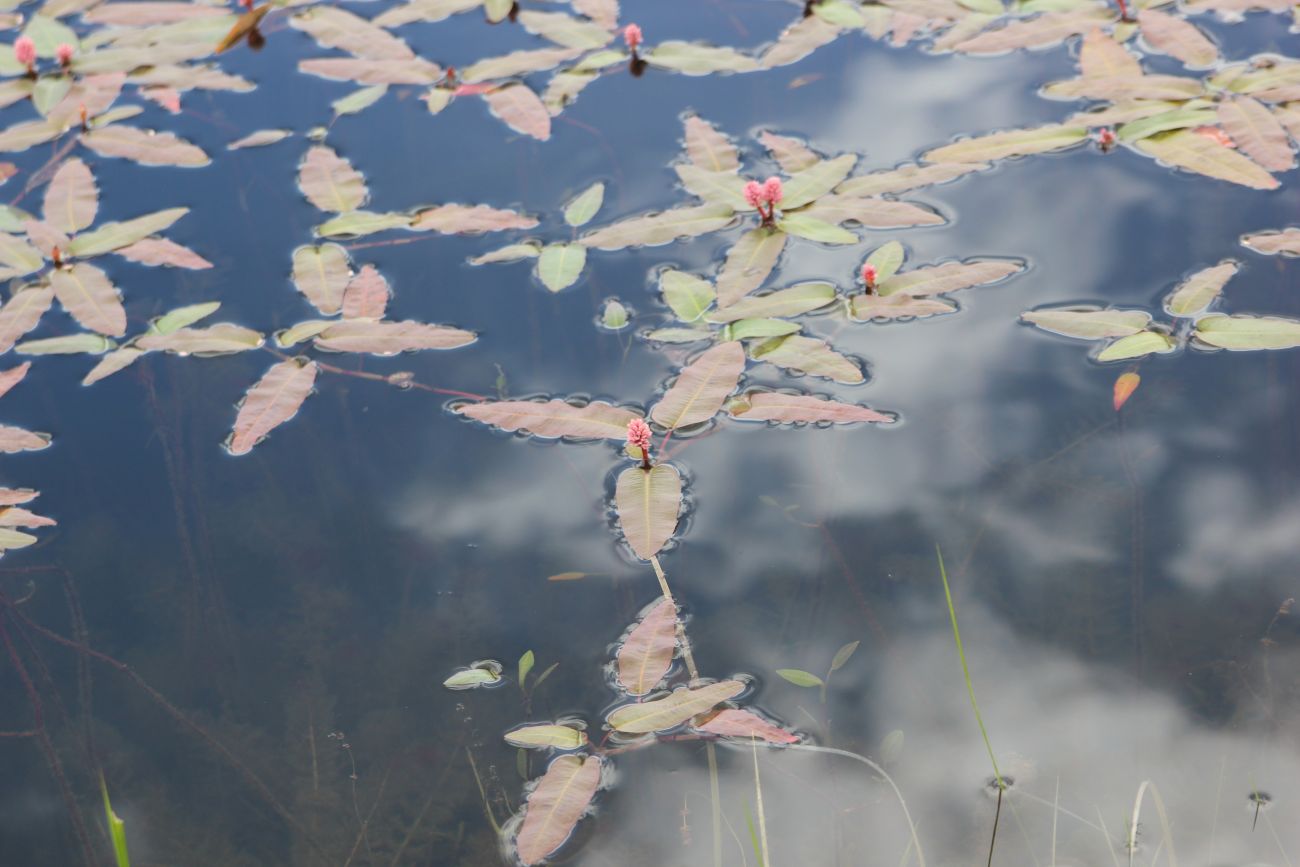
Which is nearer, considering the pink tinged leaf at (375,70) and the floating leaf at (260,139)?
the floating leaf at (260,139)

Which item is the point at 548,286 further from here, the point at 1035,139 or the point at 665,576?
the point at 1035,139

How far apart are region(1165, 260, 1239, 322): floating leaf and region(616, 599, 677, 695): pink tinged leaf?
94 cm

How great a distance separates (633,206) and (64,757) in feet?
4.22

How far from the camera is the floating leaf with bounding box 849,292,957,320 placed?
1.79 meters

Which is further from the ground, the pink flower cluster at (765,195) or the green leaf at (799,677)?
the pink flower cluster at (765,195)

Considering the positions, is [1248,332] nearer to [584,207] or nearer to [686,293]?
[686,293]

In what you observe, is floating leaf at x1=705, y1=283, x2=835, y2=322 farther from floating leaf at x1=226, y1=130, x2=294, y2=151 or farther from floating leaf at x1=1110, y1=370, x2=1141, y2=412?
floating leaf at x1=226, y1=130, x2=294, y2=151

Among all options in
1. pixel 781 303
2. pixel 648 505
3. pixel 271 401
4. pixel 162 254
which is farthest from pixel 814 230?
pixel 162 254

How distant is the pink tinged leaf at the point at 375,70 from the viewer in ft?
8.20

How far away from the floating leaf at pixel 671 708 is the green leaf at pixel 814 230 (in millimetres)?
903

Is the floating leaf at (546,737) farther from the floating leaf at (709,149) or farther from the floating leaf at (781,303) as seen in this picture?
the floating leaf at (709,149)

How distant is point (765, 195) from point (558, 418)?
0.60 m

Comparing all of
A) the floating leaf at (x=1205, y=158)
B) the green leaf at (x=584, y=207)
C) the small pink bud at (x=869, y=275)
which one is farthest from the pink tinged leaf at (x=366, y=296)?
the floating leaf at (x=1205, y=158)

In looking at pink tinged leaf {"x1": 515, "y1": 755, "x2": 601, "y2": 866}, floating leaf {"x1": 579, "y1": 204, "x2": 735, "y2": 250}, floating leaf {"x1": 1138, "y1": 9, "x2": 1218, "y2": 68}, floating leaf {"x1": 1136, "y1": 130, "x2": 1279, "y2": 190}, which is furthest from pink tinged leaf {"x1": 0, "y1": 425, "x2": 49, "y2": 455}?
floating leaf {"x1": 1138, "y1": 9, "x2": 1218, "y2": 68}
